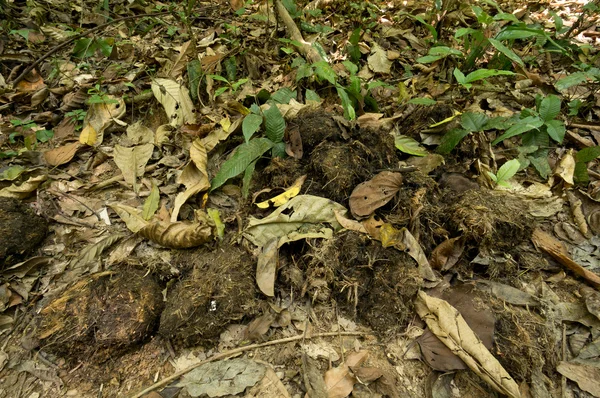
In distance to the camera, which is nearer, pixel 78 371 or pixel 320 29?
pixel 78 371

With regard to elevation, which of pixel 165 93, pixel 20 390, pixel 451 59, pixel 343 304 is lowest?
pixel 20 390

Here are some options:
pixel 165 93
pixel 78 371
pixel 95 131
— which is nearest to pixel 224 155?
pixel 165 93

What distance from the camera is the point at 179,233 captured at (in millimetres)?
1868

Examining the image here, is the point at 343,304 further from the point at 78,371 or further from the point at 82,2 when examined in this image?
the point at 82,2

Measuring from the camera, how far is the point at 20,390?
1521 millimetres

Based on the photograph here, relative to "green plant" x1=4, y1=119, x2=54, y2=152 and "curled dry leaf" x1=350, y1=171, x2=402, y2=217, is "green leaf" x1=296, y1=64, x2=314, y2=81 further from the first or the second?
"green plant" x1=4, y1=119, x2=54, y2=152

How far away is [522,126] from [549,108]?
0.81 ft

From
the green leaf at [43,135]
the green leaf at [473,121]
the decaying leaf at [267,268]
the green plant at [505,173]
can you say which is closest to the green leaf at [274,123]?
the decaying leaf at [267,268]

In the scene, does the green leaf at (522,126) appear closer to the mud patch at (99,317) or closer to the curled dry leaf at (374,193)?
the curled dry leaf at (374,193)

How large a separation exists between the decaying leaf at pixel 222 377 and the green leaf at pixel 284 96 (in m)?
1.68

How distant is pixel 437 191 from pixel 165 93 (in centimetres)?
201

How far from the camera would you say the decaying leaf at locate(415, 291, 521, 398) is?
1.44 metres

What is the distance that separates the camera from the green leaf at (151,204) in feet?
6.73

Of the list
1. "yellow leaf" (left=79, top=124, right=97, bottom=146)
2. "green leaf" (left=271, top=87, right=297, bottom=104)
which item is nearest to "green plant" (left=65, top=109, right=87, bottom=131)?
"yellow leaf" (left=79, top=124, right=97, bottom=146)
